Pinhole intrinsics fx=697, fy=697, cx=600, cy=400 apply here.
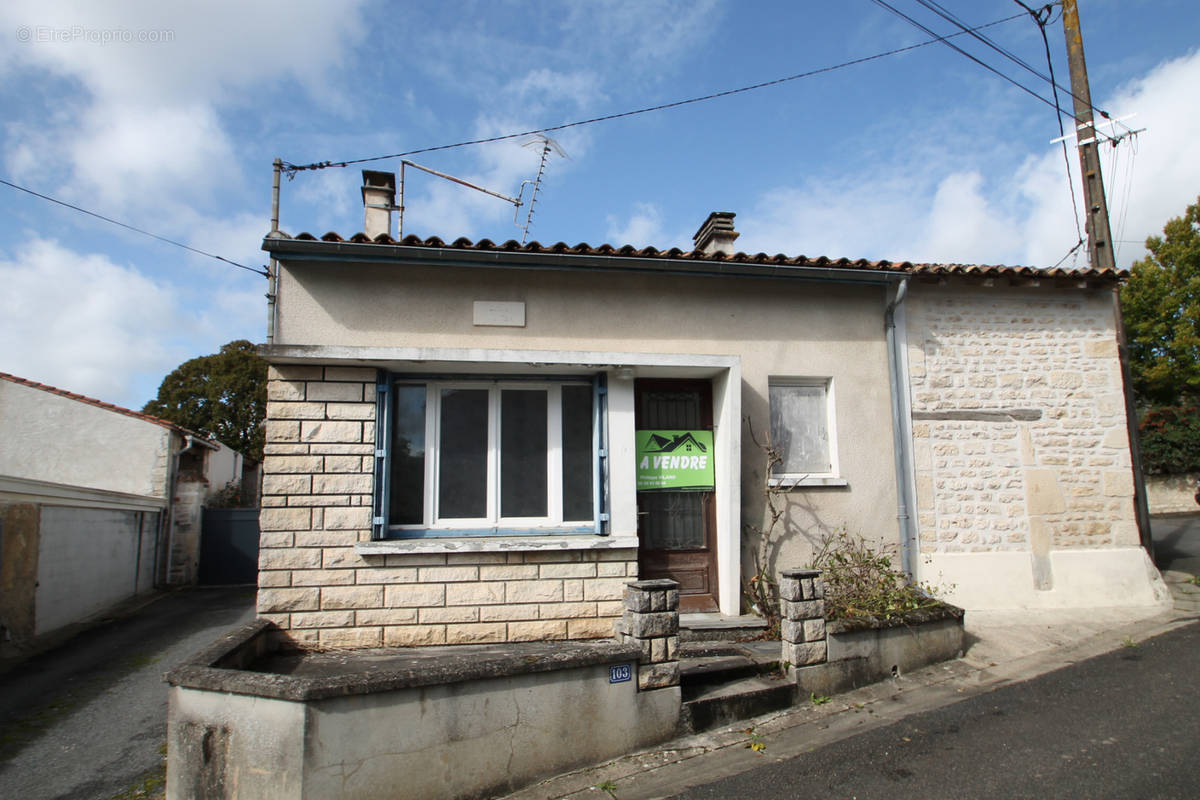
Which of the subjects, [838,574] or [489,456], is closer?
[838,574]

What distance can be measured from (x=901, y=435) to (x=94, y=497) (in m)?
12.5

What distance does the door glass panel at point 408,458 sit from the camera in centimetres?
621

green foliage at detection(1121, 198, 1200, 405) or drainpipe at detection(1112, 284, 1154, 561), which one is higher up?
green foliage at detection(1121, 198, 1200, 405)

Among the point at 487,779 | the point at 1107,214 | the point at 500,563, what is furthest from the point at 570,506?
the point at 1107,214

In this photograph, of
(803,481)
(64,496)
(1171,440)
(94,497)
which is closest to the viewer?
(803,481)

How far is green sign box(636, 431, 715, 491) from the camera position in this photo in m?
6.67

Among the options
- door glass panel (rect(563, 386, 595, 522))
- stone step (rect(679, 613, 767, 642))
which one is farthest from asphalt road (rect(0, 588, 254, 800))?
stone step (rect(679, 613, 767, 642))

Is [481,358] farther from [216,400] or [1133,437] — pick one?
[216,400]

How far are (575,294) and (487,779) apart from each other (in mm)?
4083

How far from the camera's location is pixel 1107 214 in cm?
852

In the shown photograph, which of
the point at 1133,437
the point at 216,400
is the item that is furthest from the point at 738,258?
the point at 216,400

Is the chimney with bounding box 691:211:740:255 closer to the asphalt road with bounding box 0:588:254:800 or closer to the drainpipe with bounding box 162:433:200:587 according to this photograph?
the asphalt road with bounding box 0:588:254:800

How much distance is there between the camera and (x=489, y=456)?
250 inches

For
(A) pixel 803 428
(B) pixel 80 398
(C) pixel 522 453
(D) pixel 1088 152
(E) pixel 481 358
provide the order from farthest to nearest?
1. (B) pixel 80 398
2. (D) pixel 1088 152
3. (A) pixel 803 428
4. (C) pixel 522 453
5. (E) pixel 481 358
